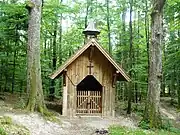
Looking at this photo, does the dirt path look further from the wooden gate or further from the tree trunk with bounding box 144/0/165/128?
the wooden gate

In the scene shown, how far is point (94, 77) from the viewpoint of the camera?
1614cm

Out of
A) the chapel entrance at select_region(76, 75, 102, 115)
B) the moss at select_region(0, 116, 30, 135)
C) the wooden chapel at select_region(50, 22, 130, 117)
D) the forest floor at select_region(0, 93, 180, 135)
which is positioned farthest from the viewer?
the chapel entrance at select_region(76, 75, 102, 115)

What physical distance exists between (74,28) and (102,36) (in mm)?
3188

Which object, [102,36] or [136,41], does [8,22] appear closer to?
[136,41]

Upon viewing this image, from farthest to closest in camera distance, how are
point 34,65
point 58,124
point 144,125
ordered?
1. point 34,65
2. point 144,125
3. point 58,124

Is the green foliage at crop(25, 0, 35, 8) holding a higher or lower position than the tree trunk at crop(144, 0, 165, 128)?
higher

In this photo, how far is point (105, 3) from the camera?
88.7 feet

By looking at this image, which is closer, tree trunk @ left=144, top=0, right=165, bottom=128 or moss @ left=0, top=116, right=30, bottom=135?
A: moss @ left=0, top=116, right=30, bottom=135

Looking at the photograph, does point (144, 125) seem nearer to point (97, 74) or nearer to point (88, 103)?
point (88, 103)

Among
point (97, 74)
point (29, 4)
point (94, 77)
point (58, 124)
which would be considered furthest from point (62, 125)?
point (29, 4)

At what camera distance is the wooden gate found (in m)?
16.0

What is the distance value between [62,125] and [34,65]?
3.04m

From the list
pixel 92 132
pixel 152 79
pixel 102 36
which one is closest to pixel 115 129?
pixel 92 132

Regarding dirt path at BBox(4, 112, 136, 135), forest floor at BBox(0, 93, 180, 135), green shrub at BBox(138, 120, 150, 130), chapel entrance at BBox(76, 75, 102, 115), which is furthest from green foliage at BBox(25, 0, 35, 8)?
green shrub at BBox(138, 120, 150, 130)
